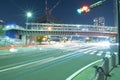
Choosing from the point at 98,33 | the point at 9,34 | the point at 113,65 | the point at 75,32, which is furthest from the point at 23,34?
the point at 113,65

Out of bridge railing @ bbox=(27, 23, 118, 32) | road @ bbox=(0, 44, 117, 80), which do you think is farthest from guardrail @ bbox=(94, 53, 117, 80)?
bridge railing @ bbox=(27, 23, 118, 32)

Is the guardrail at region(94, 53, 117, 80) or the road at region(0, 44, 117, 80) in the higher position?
the guardrail at region(94, 53, 117, 80)

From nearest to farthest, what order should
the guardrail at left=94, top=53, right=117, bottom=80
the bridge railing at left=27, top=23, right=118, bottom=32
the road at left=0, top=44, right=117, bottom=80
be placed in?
the guardrail at left=94, top=53, right=117, bottom=80
the road at left=0, top=44, right=117, bottom=80
the bridge railing at left=27, top=23, right=118, bottom=32

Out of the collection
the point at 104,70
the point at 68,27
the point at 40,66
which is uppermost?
the point at 68,27

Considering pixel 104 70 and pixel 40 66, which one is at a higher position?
pixel 104 70

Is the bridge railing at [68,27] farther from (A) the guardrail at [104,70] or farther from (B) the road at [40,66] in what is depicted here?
(A) the guardrail at [104,70]

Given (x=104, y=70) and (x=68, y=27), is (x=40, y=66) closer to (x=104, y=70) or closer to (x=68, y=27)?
(x=104, y=70)

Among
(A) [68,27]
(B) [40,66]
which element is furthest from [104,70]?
(A) [68,27]

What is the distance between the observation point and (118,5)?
58.5ft

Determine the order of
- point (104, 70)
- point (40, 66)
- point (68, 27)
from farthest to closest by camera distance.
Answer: point (68, 27), point (40, 66), point (104, 70)

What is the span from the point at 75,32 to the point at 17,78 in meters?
100

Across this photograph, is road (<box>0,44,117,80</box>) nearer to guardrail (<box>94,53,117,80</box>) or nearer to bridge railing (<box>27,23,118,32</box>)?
guardrail (<box>94,53,117,80</box>)

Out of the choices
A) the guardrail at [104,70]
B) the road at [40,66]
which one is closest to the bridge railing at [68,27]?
the road at [40,66]

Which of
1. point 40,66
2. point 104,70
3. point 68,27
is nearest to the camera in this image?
point 104,70
